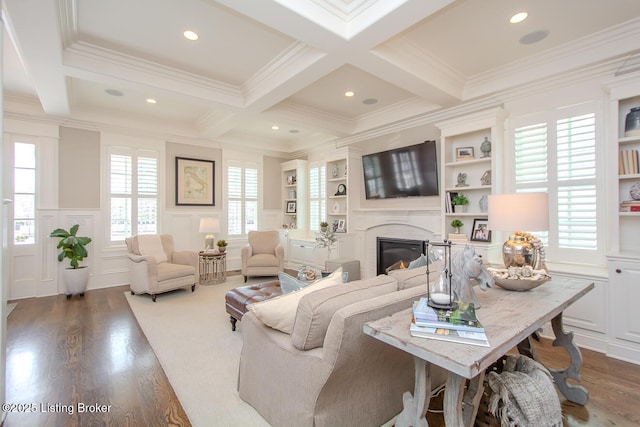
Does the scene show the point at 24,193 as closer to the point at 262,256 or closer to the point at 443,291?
the point at 262,256

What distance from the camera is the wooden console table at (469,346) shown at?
1119mm

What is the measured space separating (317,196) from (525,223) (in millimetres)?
4552

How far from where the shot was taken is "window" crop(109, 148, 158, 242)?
517 cm

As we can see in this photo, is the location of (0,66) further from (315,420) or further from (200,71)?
(315,420)

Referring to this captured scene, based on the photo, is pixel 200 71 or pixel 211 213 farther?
pixel 211 213

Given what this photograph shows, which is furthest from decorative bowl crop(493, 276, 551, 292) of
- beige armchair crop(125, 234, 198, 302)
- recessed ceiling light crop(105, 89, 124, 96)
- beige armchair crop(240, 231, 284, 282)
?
recessed ceiling light crop(105, 89, 124, 96)

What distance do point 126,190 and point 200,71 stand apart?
2917 millimetres

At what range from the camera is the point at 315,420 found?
1480 millimetres

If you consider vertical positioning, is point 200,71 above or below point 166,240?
above

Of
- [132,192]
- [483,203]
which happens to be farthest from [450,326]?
[132,192]

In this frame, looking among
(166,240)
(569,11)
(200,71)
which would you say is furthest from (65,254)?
(569,11)

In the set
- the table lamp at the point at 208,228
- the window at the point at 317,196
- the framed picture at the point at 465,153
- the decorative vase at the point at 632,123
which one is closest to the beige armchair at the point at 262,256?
the table lamp at the point at 208,228

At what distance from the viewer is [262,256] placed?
18.1ft

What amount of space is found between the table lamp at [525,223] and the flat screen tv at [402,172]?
2.08 metres
